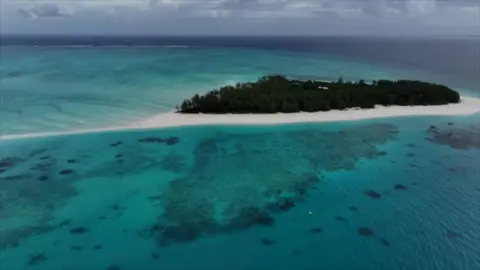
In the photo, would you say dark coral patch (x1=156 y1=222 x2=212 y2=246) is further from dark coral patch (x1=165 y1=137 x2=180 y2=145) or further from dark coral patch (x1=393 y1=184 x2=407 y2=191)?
dark coral patch (x1=165 y1=137 x2=180 y2=145)

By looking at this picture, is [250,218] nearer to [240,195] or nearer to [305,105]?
[240,195]

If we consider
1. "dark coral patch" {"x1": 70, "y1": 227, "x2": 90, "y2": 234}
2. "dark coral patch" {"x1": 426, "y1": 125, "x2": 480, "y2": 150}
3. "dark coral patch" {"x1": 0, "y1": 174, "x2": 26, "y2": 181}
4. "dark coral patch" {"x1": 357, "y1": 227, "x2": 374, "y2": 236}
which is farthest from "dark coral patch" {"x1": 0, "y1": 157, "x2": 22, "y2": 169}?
"dark coral patch" {"x1": 426, "y1": 125, "x2": 480, "y2": 150}

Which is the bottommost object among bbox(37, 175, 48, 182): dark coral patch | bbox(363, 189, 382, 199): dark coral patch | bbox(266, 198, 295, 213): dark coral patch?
bbox(266, 198, 295, 213): dark coral patch

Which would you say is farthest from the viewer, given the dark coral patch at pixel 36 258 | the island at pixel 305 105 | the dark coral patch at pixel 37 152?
the island at pixel 305 105

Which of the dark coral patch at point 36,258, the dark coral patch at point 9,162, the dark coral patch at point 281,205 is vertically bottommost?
the dark coral patch at point 36,258

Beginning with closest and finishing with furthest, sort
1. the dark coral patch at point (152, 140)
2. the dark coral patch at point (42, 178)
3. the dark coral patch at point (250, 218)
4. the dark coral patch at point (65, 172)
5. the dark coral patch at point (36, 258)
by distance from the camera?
the dark coral patch at point (36, 258) → the dark coral patch at point (250, 218) → the dark coral patch at point (42, 178) → the dark coral patch at point (65, 172) → the dark coral patch at point (152, 140)

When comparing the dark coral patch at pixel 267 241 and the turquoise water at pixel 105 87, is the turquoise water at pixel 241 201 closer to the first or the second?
the dark coral patch at pixel 267 241

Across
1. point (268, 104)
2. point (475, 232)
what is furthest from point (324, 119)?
point (475, 232)

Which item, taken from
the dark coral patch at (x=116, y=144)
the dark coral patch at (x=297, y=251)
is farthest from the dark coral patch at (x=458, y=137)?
Result: the dark coral patch at (x=116, y=144)
